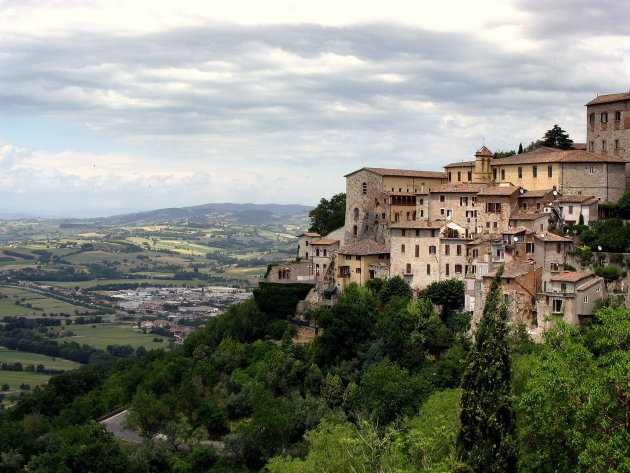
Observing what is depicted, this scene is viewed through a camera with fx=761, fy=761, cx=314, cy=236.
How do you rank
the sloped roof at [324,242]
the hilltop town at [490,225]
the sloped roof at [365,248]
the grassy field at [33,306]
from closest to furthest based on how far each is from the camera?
1. the hilltop town at [490,225]
2. the sloped roof at [365,248]
3. the sloped roof at [324,242]
4. the grassy field at [33,306]

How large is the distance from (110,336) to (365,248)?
321ft

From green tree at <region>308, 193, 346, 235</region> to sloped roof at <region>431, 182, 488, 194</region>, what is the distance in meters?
16.9

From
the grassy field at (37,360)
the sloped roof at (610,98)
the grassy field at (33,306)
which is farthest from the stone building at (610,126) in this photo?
the grassy field at (33,306)

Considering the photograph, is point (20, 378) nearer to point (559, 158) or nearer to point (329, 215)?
point (329, 215)

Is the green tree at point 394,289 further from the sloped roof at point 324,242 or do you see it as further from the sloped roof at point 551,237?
the sloped roof at point 551,237

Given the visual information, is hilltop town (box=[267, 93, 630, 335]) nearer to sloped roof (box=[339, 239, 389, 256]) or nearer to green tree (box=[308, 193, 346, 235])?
sloped roof (box=[339, 239, 389, 256])

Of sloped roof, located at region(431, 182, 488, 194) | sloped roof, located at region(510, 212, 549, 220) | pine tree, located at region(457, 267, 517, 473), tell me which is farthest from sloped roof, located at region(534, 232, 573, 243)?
pine tree, located at region(457, 267, 517, 473)

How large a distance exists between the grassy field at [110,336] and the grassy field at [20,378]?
785 inches

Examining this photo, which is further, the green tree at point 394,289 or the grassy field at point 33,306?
the grassy field at point 33,306

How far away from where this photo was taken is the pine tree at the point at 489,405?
29.1 metres

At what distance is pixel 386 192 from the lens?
70.1 metres

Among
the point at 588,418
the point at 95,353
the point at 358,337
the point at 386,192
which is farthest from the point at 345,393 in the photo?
the point at 95,353

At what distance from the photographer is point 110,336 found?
15125 centimetres

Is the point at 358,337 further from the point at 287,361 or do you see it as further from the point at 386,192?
the point at 386,192
